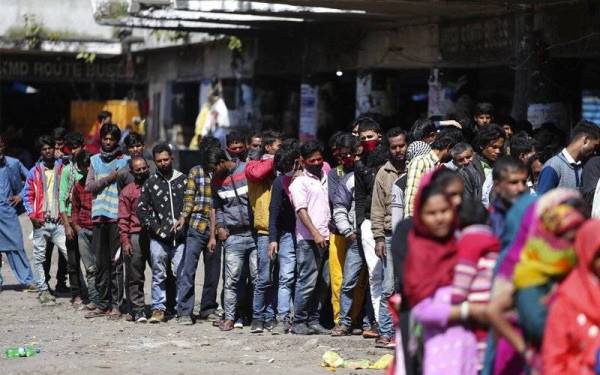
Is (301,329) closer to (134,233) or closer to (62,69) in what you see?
(134,233)

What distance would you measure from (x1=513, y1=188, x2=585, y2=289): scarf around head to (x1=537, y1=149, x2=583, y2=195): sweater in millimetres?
4156

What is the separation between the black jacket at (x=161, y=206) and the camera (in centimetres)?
1251

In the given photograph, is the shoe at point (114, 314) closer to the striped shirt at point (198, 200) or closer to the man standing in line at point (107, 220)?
the man standing in line at point (107, 220)

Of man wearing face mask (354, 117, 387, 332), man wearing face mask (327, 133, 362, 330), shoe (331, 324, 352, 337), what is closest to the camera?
man wearing face mask (354, 117, 387, 332)

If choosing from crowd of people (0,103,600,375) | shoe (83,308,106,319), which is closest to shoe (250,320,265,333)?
crowd of people (0,103,600,375)

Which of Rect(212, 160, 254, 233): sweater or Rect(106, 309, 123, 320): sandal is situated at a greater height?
Rect(212, 160, 254, 233): sweater

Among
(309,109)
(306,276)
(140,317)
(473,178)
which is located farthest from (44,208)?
(309,109)

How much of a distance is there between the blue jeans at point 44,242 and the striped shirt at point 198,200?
2373 millimetres

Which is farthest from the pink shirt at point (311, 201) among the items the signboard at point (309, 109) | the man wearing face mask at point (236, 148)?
the signboard at point (309, 109)

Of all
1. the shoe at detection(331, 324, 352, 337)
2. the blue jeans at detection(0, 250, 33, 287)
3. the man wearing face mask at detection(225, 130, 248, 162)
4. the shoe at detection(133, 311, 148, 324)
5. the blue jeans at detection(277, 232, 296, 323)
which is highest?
the man wearing face mask at detection(225, 130, 248, 162)

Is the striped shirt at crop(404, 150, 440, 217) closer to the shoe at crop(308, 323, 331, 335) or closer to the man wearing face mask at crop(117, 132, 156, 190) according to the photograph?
the shoe at crop(308, 323, 331, 335)

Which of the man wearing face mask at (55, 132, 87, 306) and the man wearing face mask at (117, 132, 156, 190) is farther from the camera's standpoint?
the man wearing face mask at (55, 132, 87, 306)

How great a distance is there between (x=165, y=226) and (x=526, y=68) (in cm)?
511

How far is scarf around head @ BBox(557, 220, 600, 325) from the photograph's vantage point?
566 centimetres
